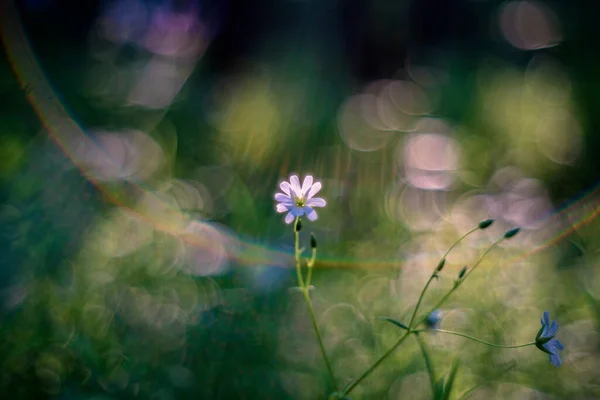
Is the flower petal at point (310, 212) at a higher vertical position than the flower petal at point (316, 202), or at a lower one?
higher

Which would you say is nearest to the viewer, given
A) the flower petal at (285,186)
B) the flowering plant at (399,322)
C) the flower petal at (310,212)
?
the flowering plant at (399,322)

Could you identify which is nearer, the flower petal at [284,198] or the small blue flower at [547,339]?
the small blue flower at [547,339]

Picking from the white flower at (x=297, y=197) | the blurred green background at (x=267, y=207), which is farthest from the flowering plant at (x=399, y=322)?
the blurred green background at (x=267, y=207)

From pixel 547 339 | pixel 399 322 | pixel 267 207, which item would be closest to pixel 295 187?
pixel 399 322

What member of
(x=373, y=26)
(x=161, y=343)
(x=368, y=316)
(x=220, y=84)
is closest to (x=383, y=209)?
(x=368, y=316)

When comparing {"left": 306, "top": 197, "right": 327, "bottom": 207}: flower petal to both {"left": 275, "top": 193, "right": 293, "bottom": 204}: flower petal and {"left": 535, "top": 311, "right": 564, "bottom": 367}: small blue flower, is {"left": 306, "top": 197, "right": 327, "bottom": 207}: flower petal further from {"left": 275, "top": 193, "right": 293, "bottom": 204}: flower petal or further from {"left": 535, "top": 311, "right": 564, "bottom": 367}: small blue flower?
{"left": 535, "top": 311, "right": 564, "bottom": 367}: small blue flower

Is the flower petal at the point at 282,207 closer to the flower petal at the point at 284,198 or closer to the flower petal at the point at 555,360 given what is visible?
the flower petal at the point at 284,198

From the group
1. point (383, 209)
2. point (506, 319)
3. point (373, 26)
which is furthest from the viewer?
point (373, 26)

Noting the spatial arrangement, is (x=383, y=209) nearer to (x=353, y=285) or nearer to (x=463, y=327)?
(x=353, y=285)
